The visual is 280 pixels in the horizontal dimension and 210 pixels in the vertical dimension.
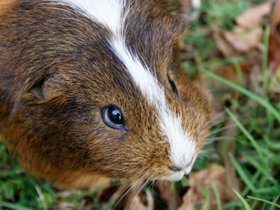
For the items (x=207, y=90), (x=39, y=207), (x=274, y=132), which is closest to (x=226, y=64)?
(x=207, y=90)

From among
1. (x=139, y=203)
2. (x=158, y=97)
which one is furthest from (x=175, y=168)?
(x=139, y=203)

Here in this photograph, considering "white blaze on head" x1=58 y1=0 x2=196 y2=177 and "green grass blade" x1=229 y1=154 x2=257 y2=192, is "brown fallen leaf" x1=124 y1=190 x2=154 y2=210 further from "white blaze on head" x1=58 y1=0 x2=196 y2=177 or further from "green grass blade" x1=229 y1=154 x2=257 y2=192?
"white blaze on head" x1=58 y1=0 x2=196 y2=177

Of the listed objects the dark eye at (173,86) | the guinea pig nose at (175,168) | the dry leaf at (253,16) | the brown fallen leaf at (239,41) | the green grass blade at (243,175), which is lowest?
the green grass blade at (243,175)

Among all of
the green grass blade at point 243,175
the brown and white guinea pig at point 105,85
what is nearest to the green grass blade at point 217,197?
the green grass blade at point 243,175

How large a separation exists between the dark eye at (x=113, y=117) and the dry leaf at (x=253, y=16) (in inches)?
91.3

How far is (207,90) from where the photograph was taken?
15.2 ft

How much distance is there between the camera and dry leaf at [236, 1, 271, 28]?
529 cm

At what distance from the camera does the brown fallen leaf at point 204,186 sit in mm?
4016

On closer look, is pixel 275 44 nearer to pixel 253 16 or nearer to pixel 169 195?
pixel 253 16

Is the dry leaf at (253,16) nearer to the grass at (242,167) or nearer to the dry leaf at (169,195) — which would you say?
the grass at (242,167)

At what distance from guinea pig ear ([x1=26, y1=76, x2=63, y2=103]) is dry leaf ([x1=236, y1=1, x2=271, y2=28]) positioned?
2.44 m

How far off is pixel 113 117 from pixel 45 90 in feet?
1.38

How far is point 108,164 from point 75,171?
0.44 meters

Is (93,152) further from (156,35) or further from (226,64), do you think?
(226,64)
